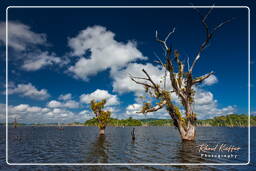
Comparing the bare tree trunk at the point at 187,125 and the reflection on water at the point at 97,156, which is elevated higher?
the bare tree trunk at the point at 187,125

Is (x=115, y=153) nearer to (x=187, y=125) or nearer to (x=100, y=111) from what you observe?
(x=187, y=125)

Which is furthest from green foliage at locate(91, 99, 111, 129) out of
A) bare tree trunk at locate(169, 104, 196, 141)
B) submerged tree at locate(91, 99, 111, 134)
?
bare tree trunk at locate(169, 104, 196, 141)

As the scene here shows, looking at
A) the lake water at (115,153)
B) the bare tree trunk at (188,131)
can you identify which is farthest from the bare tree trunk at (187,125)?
the lake water at (115,153)

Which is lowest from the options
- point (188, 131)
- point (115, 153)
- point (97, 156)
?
point (115, 153)

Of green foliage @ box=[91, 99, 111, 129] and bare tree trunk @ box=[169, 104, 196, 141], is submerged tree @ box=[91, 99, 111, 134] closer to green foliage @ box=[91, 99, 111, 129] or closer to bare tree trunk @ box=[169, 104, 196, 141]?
green foliage @ box=[91, 99, 111, 129]

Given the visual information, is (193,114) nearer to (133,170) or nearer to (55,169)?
(133,170)

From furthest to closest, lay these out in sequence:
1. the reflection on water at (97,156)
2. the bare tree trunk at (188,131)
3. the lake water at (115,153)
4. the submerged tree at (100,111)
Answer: the submerged tree at (100,111) → the bare tree trunk at (188,131) → the reflection on water at (97,156) → the lake water at (115,153)

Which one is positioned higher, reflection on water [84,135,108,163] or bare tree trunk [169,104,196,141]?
bare tree trunk [169,104,196,141]

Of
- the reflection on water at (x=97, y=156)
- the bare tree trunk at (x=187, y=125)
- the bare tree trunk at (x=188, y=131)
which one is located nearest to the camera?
the reflection on water at (x=97, y=156)

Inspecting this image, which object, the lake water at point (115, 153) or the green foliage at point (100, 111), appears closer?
the lake water at point (115, 153)

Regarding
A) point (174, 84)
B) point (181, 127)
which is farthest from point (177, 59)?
point (181, 127)

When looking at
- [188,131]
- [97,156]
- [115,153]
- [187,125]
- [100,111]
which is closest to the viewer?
[97,156]

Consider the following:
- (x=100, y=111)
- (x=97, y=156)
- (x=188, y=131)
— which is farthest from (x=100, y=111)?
(x=97, y=156)

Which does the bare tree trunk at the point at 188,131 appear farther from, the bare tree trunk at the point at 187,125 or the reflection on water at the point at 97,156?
the reflection on water at the point at 97,156
